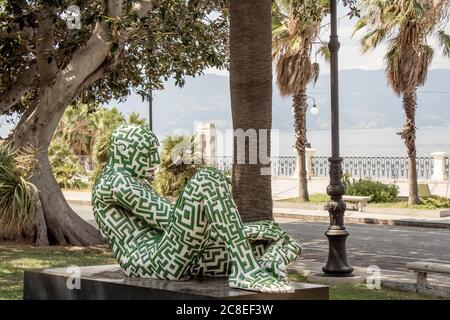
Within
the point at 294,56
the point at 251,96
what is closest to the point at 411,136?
the point at 294,56

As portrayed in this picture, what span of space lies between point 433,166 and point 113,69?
62.7 feet

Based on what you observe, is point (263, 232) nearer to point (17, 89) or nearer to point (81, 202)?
point (17, 89)

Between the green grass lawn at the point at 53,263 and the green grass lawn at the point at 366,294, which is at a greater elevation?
the green grass lawn at the point at 53,263

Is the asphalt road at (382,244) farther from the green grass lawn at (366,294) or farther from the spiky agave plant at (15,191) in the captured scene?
the spiky agave plant at (15,191)

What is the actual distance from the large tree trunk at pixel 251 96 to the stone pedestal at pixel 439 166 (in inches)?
866

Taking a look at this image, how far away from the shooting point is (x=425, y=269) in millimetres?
11367

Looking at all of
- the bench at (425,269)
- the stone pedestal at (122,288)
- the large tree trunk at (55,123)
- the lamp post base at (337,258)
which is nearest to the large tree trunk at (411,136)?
the large tree trunk at (55,123)

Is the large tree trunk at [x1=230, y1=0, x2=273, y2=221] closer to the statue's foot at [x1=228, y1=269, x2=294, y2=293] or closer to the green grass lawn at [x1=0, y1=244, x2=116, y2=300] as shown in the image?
the green grass lawn at [x1=0, y1=244, x2=116, y2=300]

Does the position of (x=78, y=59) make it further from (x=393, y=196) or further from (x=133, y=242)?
(x=393, y=196)

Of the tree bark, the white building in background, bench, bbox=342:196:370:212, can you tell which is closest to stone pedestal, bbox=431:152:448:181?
bench, bbox=342:196:370:212

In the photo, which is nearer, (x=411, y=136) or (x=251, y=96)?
(x=251, y=96)

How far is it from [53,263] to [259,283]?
7.52 meters

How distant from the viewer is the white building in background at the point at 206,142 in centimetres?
2739

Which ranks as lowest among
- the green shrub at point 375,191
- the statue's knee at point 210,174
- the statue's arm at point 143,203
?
the green shrub at point 375,191
